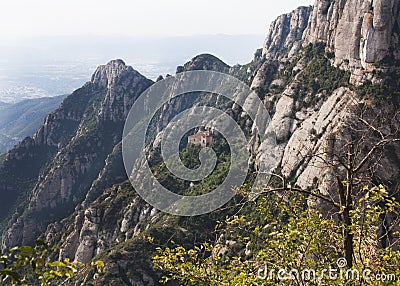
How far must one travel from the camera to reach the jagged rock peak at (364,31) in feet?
136

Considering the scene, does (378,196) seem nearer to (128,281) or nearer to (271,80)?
(128,281)

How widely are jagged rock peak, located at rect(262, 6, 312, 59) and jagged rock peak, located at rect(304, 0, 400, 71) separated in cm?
4554

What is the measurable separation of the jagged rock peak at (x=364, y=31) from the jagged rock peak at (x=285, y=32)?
4554cm

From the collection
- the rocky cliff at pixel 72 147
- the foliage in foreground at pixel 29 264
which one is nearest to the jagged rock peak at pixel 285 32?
the rocky cliff at pixel 72 147

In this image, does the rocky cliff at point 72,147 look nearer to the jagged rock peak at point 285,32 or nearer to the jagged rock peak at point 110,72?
the jagged rock peak at point 110,72

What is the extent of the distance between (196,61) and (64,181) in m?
52.0

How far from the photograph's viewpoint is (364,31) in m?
42.9

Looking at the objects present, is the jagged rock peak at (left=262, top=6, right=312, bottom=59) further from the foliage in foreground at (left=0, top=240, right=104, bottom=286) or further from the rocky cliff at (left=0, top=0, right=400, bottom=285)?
the foliage in foreground at (left=0, top=240, right=104, bottom=286)

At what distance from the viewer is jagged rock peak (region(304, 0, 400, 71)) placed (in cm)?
4153

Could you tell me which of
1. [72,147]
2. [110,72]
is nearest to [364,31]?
[72,147]

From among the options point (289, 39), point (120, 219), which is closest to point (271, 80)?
point (120, 219)

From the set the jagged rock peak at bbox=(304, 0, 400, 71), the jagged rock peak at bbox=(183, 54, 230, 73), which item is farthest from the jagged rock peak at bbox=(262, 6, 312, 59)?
the jagged rock peak at bbox=(304, 0, 400, 71)

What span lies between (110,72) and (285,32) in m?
63.0

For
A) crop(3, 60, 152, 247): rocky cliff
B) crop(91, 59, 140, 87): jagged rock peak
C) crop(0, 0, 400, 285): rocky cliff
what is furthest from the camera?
crop(91, 59, 140, 87): jagged rock peak
